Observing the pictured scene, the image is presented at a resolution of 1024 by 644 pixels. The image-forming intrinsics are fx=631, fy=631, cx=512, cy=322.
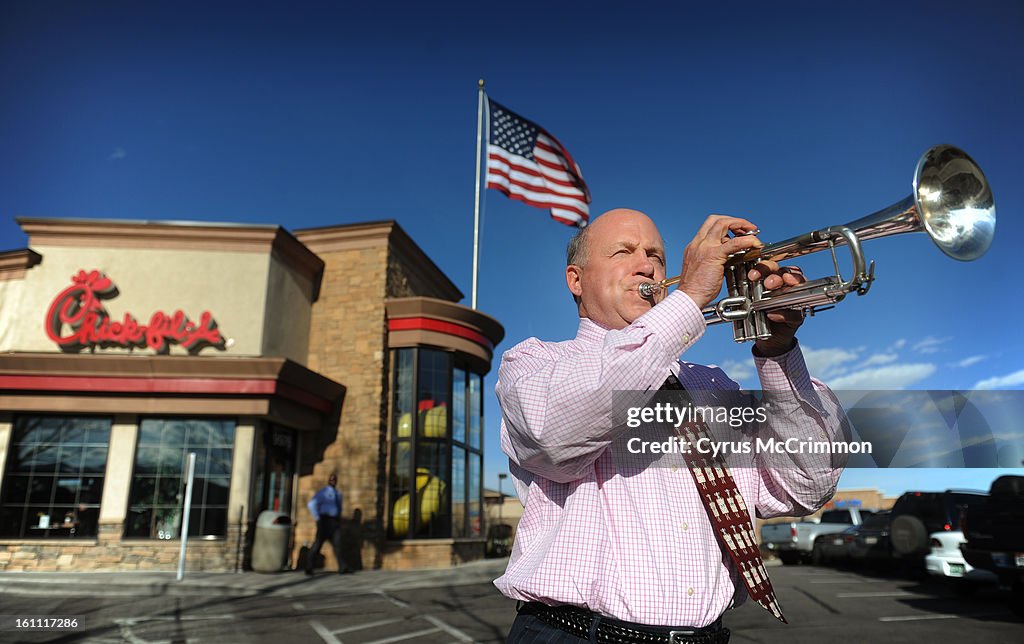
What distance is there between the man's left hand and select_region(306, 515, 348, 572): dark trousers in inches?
446

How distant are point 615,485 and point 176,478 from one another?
12.5 meters

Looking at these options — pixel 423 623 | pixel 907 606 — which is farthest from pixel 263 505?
pixel 907 606

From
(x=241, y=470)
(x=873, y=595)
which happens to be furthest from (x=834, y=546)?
(x=241, y=470)

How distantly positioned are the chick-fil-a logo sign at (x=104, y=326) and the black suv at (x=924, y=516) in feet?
42.6

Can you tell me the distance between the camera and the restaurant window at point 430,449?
13602 mm

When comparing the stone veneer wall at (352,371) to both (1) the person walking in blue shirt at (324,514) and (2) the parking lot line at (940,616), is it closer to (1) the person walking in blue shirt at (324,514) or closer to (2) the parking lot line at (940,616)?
(1) the person walking in blue shirt at (324,514)

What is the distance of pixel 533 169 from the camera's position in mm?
14359

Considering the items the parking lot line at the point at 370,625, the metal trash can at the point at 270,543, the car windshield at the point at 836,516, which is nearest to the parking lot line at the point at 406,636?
the parking lot line at the point at 370,625

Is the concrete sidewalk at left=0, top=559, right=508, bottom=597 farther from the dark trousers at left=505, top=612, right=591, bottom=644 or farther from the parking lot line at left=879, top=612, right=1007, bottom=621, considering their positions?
the dark trousers at left=505, top=612, right=591, bottom=644

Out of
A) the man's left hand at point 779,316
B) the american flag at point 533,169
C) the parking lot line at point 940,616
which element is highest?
the american flag at point 533,169

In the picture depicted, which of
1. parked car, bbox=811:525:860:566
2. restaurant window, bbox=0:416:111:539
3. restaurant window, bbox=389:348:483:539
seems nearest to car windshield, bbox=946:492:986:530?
parked car, bbox=811:525:860:566

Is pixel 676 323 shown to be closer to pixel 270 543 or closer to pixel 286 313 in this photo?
pixel 270 543

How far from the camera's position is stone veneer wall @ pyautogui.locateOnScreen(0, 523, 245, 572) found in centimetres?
1127

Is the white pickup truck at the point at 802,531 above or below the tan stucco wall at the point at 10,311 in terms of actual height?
below
